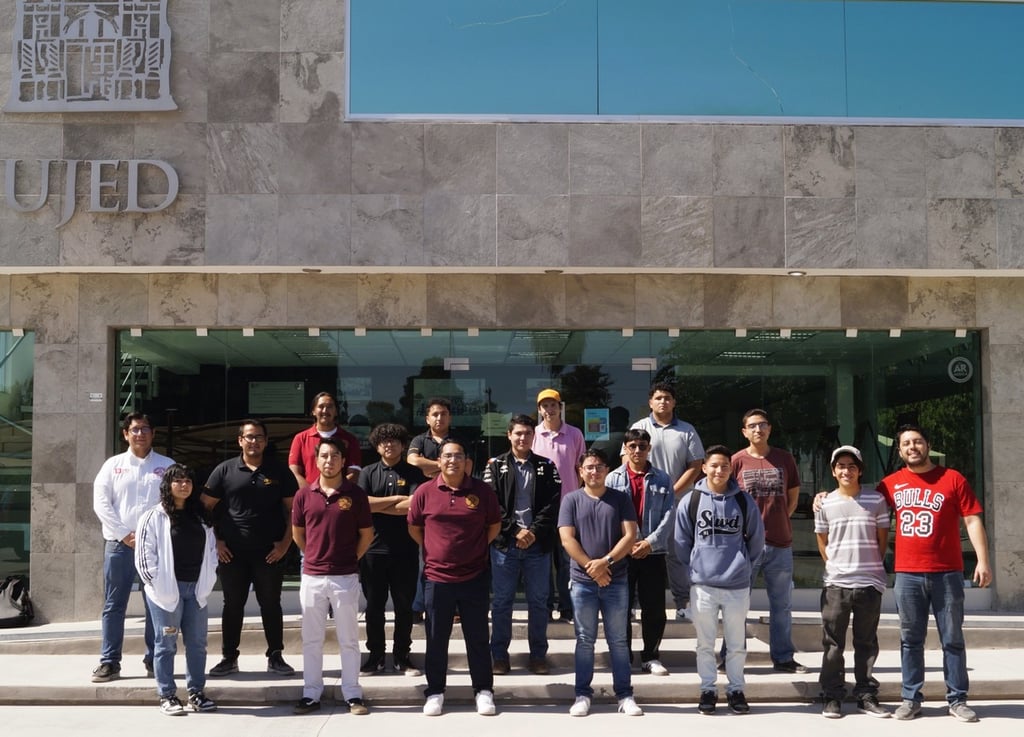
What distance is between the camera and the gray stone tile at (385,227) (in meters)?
10.9

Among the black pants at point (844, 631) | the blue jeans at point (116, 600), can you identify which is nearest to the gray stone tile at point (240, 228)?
the blue jeans at point (116, 600)

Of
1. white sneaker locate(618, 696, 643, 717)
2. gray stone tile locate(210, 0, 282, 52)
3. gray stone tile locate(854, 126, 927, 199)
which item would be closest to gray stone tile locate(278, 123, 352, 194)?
gray stone tile locate(210, 0, 282, 52)

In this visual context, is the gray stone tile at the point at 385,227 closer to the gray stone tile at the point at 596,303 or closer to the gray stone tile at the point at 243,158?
the gray stone tile at the point at 243,158

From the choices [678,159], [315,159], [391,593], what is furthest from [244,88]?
[391,593]

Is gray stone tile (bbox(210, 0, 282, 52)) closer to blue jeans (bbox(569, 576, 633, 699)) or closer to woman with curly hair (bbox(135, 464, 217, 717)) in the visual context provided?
woman with curly hair (bbox(135, 464, 217, 717))

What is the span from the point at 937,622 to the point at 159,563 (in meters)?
5.53

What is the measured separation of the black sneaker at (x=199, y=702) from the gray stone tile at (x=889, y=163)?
7.88 meters

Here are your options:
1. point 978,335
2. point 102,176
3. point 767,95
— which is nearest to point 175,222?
point 102,176

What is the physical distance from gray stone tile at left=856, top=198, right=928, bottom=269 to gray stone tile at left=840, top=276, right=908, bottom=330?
547mm

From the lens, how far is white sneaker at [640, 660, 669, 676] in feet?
27.8

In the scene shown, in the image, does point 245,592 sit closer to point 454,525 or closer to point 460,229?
point 454,525

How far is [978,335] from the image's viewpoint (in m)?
11.9

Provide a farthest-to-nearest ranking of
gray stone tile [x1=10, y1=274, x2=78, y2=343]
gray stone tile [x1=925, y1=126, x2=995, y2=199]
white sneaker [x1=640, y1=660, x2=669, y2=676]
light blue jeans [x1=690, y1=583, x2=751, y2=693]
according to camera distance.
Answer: gray stone tile [x1=10, y1=274, x2=78, y2=343]
gray stone tile [x1=925, y1=126, x2=995, y2=199]
white sneaker [x1=640, y1=660, x2=669, y2=676]
light blue jeans [x1=690, y1=583, x2=751, y2=693]

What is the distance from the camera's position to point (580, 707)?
7.59 meters
